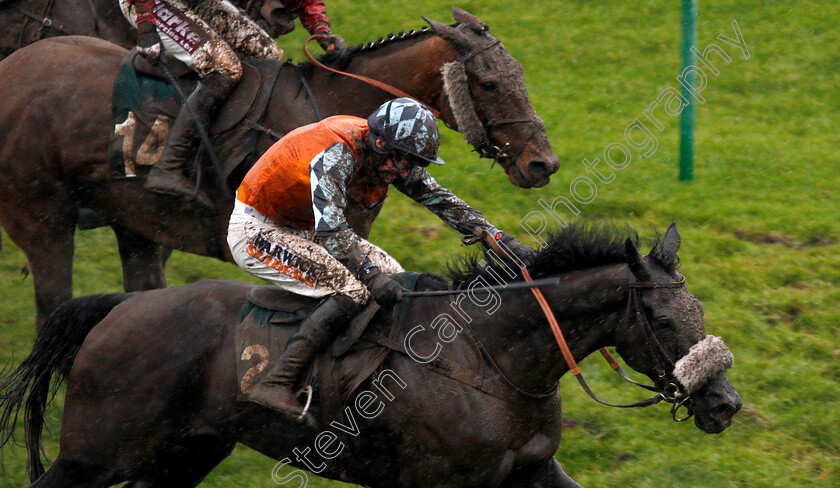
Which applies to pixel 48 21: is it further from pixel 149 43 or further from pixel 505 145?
pixel 505 145

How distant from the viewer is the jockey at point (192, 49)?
20.4 feet

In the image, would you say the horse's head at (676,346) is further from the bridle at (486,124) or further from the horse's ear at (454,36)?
the horse's ear at (454,36)

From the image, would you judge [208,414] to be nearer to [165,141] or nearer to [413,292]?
[413,292]

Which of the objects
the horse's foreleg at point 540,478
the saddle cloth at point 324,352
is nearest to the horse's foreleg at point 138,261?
the saddle cloth at point 324,352

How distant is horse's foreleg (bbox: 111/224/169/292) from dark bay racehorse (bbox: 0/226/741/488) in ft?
7.21

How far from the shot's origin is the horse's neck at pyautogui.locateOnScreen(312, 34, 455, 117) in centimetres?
616

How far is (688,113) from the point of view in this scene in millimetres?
10211

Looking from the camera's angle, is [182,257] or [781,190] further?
[781,190]

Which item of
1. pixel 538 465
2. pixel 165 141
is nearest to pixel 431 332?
pixel 538 465

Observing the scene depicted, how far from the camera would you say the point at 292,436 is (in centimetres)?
463

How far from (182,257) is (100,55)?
284 cm

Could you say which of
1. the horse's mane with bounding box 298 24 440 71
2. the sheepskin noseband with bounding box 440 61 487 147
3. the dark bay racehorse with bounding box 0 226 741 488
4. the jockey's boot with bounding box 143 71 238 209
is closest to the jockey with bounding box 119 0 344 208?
the jockey's boot with bounding box 143 71 238 209

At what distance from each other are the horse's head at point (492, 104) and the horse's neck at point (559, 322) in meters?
1.99

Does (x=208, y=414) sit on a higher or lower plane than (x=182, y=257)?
higher
